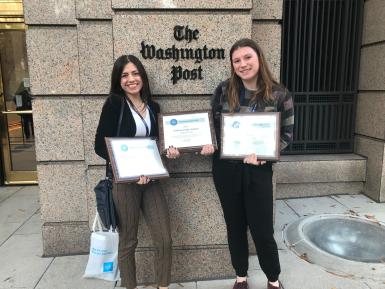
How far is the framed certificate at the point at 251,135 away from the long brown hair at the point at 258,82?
121 millimetres

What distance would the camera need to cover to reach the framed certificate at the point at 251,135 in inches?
114

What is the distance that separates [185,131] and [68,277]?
2.09 meters

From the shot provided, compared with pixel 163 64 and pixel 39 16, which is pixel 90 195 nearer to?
pixel 163 64

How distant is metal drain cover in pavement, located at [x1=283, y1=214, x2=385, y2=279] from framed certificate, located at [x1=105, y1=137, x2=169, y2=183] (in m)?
2.15

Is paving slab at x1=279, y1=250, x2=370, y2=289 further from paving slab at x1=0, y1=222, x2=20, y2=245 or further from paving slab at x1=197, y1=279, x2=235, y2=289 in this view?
paving slab at x1=0, y1=222, x2=20, y2=245

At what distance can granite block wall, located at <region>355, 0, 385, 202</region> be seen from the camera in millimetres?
5691

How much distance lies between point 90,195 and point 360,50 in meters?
5.04

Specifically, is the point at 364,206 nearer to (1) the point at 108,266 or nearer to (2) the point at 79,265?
(1) the point at 108,266

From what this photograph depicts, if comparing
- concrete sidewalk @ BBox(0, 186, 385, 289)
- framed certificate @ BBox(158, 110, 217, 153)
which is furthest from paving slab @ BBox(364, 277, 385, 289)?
framed certificate @ BBox(158, 110, 217, 153)

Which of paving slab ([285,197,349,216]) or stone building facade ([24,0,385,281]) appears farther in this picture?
paving slab ([285,197,349,216])

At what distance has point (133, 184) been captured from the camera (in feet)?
9.93

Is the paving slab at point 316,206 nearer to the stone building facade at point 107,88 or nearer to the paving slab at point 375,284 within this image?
the paving slab at point 375,284

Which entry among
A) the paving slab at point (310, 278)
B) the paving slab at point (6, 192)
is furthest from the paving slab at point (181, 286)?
the paving slab at point (6, 192)

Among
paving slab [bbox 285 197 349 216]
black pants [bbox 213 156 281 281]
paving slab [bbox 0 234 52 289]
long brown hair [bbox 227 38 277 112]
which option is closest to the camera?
long brown hair [bbox 227 38 277 112]
